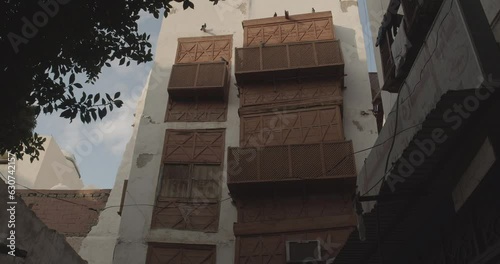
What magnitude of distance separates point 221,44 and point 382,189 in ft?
42.0

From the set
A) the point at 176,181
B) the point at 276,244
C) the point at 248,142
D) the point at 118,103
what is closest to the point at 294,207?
the point at 276,244

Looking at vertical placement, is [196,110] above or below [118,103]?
above

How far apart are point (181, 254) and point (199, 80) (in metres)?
6.09

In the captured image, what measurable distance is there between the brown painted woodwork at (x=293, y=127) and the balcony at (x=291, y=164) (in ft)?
2.01

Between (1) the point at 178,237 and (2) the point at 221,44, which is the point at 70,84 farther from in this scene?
(2) the point at 221,44

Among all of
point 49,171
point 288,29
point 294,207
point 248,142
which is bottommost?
point 294,207

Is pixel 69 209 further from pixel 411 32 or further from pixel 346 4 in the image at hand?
pixel 411 32

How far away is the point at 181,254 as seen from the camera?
40.8ft

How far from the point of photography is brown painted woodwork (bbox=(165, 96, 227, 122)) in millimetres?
15133

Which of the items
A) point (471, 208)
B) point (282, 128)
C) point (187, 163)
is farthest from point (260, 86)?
point (471, 208)

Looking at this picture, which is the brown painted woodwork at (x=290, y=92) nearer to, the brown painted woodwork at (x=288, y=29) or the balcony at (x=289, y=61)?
the balcony at (x=289, y=61)

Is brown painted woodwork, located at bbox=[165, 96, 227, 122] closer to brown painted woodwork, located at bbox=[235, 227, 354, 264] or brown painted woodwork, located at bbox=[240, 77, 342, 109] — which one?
brown painted woodwork, located at bbox=[240, 77, 342, 109]

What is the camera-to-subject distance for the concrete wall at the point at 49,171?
21062 millimetres

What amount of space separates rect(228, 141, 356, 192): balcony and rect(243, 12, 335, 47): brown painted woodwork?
4.90 meters
